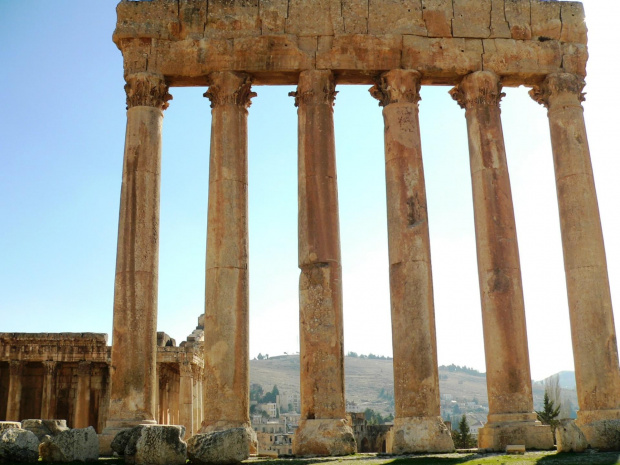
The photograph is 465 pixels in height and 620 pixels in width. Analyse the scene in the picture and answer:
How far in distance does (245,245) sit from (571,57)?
1387 centimetres

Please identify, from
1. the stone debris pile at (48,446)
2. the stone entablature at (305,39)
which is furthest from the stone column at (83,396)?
the stone debris pile at (48,446)

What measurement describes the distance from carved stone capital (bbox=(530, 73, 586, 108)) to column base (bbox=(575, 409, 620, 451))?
11.0 metres

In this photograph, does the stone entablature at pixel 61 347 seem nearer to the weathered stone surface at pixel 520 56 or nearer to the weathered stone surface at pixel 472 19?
the weathered stone surface at pixel 472 19

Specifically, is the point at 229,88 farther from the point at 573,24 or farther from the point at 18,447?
the point at 18,447

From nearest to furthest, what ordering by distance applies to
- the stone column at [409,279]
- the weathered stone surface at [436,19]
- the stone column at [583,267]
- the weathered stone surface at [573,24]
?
1. the stone column at [409,279]
2. the stone column at [583,267]
3. the weathered stone surface at [436,19]
4. the weathered stone surface at [573,24]

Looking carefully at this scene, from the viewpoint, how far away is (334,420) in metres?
22.3

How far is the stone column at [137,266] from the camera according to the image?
909 inches

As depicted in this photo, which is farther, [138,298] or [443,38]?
[443,38]

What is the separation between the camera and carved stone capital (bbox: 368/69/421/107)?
25859 mm

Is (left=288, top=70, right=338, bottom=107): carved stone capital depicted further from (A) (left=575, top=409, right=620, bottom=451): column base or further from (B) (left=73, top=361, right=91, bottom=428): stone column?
(B) (left=73, top=361, right=91, bottom=428): stone column

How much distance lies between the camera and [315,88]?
25625mm

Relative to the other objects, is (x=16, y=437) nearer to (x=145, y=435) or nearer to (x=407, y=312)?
(x=145, y=435)

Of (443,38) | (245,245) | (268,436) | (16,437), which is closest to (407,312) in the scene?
(245,245)

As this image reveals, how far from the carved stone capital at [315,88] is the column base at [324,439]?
1079cm
